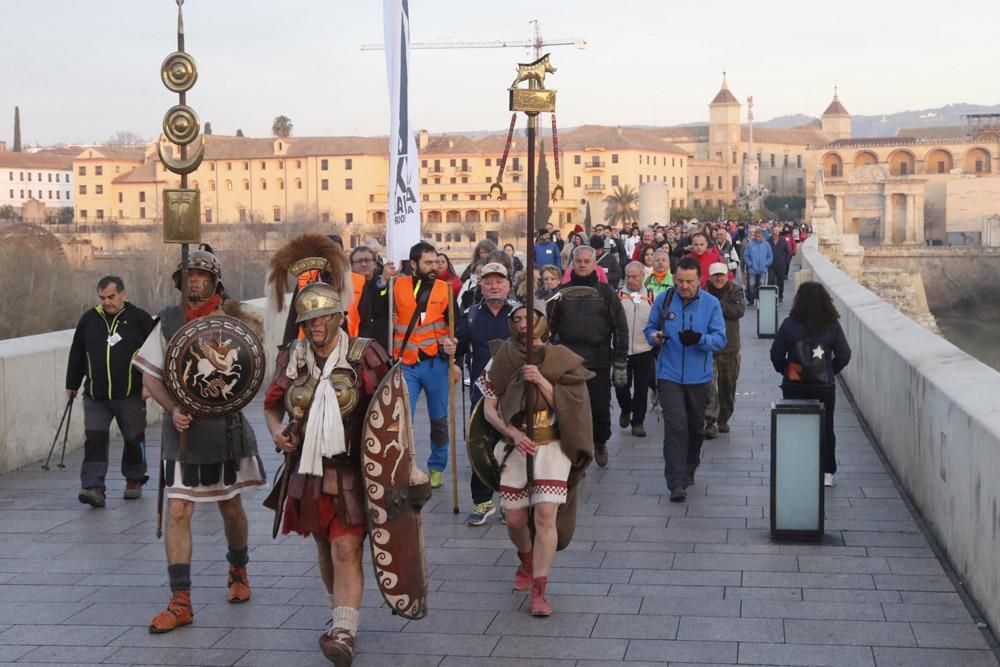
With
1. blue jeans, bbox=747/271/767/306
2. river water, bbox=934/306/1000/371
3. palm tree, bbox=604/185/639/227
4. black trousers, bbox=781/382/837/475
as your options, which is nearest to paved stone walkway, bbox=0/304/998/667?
black trousers, bbox=781/382/837/475

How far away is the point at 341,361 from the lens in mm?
6047

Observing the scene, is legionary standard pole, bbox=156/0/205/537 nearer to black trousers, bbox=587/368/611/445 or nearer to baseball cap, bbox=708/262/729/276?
black trousers, bbox=587/368/611/445

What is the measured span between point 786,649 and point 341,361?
2.27 meters

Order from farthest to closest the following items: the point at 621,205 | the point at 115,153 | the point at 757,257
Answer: the point at 115,153 < the point at 621,205 < the point at 757,257

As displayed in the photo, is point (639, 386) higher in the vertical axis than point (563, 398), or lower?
lower

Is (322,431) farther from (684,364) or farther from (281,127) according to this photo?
(281,127)

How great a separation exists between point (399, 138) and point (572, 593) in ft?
13.2

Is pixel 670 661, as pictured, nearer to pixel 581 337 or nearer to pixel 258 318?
Result: pixel 258 318

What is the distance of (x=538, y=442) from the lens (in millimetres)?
6910

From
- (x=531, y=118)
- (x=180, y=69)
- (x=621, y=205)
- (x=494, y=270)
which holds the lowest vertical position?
(x=621, y=205)

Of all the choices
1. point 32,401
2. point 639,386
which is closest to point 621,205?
point 639,386

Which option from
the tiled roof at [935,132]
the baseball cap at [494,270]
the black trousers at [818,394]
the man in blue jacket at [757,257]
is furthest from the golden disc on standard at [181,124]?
the tiled roof at [935,132]

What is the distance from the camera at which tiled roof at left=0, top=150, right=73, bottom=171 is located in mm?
152375

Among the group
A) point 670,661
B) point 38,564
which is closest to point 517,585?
point 670,661
